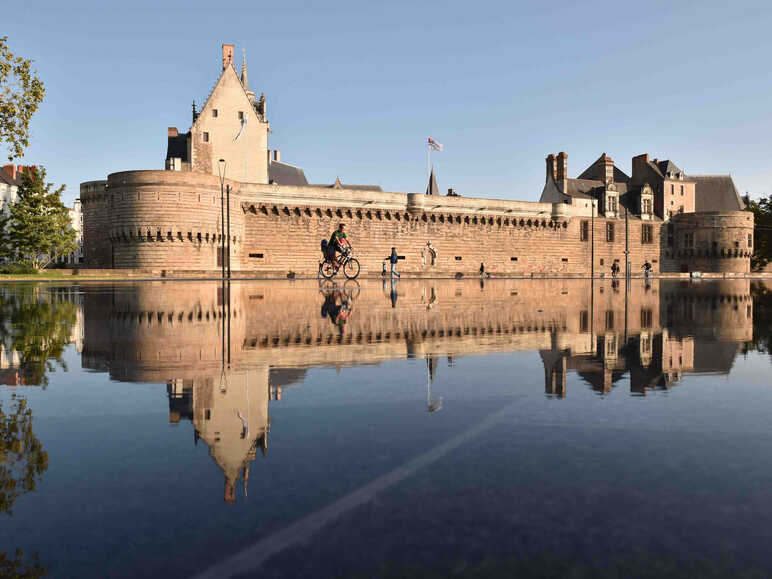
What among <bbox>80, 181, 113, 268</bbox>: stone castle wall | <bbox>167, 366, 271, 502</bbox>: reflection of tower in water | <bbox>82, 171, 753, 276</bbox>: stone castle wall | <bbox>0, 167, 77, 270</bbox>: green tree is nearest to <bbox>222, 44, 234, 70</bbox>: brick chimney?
<bbox>82, 171, 753, 276</bbox>: stone castle wall

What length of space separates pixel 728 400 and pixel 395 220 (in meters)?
46.4

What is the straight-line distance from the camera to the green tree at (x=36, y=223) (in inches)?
1574

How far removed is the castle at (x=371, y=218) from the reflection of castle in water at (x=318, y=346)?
21.3m

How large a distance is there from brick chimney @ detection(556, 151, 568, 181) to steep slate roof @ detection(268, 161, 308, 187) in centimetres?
2639

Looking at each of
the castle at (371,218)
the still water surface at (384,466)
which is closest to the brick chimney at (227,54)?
the castle at (371,218)

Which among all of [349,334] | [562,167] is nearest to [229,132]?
[562,167]

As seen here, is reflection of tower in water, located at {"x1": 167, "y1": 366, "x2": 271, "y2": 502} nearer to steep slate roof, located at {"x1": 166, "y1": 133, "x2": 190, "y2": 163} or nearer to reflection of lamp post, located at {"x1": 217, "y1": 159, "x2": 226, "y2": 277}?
reflection of lamp post, located at {"x1": 217, "y1": 159, "x2": 226, "y2": 277}

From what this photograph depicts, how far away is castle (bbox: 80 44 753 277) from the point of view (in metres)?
38.8

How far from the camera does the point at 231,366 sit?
182 inches

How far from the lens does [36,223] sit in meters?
40.1

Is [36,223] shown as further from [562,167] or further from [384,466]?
[562,167]

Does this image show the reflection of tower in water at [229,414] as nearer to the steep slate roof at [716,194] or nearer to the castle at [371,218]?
the castle at [371,218]

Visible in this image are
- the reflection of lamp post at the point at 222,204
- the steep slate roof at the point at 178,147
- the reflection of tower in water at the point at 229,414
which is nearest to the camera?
the reflection of tower in water at the point at 229,414

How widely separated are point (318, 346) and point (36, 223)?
1633 inches
